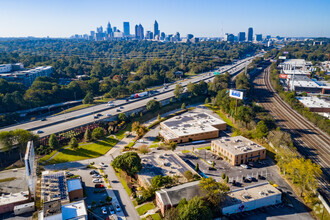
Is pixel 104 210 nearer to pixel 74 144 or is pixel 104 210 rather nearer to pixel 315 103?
pixel 74 144

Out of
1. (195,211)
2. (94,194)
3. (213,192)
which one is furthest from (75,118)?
(195,211)

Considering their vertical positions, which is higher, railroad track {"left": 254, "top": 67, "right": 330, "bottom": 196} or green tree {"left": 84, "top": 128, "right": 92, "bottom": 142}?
green tree {"left": 84, "top": 128, "right": 92, "bottom": 142}

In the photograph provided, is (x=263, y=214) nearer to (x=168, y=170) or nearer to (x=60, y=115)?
(x=168, y=170)

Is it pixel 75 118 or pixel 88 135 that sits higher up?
pixel 75 118

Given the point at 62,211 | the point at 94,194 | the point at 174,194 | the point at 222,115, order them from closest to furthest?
1. the point at 62,211
2. the point at 174,194
3. the point at 94,194
4. the point at 222,115

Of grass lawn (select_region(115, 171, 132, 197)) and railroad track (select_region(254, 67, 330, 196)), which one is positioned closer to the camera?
grass lawn (select_region(115, 171, 132, 197))

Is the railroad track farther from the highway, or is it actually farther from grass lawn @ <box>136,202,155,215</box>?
the highway

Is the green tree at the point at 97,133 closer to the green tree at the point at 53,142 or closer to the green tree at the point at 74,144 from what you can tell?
the green tree at the point at 74,144

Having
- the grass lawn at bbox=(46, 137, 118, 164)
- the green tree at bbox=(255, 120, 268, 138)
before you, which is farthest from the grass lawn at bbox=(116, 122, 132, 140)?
the green tree at bbox=(255, 120, 268, 138)
